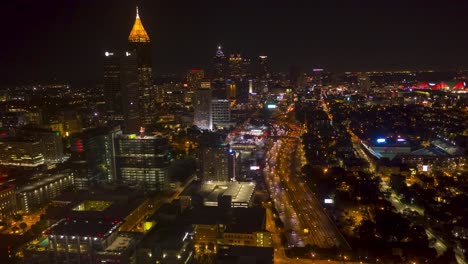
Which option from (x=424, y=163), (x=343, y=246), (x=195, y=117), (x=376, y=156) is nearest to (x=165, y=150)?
(x=343, y=246)

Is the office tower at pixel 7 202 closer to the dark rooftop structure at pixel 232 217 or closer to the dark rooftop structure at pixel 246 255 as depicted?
the dark rooftop structure at pixel 232 217

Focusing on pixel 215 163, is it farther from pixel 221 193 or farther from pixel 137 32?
pixel 137 32

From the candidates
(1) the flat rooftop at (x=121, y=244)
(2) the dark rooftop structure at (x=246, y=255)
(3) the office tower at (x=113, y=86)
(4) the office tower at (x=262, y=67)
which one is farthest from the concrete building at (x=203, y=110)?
(4) the office tower at (x=262, y=67)

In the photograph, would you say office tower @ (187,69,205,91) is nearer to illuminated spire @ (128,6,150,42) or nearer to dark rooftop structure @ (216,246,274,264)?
illuminated spire @ (128,6,150,42)

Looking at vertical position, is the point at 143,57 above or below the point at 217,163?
above

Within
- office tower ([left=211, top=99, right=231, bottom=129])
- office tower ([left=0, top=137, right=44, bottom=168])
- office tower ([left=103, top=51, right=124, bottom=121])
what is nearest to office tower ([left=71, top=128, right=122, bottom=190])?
office tower ([left=0, top=137, right=44, bottom=168])

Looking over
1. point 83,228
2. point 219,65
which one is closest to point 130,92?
point 83,228
